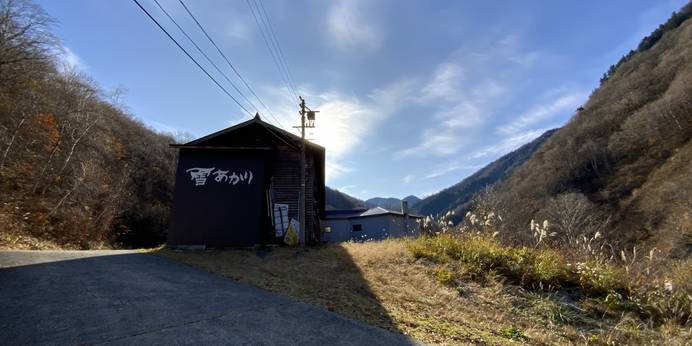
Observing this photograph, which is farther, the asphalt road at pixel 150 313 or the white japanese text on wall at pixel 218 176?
the white japanese text on wall at pixel 218 176

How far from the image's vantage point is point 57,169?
2152 centimetres

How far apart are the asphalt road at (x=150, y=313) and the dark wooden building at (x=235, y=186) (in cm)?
565

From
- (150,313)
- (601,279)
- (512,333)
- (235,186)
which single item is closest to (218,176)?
(235,186)

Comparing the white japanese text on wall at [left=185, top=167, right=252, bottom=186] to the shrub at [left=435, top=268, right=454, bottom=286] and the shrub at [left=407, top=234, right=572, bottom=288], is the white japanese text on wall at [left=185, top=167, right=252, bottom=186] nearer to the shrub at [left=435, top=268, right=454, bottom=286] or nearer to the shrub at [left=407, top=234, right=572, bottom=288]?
the shrub at [left=407, top=234, right=572, bottom=288]

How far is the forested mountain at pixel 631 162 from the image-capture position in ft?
124

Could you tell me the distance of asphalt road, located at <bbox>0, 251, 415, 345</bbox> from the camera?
13.3 feet

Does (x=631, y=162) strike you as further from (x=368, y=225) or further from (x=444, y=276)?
(x=444, y=276)

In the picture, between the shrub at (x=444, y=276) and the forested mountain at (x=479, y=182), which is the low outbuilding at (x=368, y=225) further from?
the forested mountain at (x=479, y=182)

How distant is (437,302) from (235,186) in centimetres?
988

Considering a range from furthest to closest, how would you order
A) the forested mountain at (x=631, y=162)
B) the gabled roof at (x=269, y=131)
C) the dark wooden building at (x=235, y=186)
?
1. the forested mountain at (x=631, y=162)
2. the gabled roof at (x=269, y=131)
3. the dark wooden building at (x=235, y=186)

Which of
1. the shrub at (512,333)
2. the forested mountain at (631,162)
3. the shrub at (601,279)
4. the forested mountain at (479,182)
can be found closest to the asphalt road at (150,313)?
the shrub at (512,333)

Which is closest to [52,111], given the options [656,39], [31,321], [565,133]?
[31,321]

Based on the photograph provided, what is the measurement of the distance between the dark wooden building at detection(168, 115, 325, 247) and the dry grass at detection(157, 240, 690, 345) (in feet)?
12.7

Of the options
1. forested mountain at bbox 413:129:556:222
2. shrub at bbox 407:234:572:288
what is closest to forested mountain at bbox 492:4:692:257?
shrub at bbox 407:234:572:288
